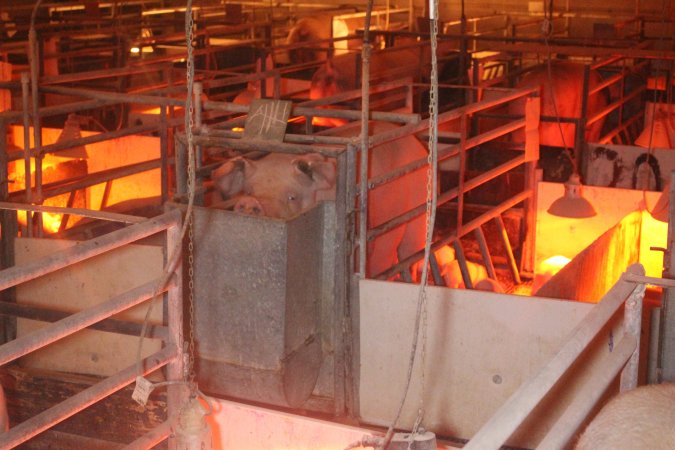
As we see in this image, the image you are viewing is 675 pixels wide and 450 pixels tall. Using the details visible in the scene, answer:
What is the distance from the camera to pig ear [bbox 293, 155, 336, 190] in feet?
16.9

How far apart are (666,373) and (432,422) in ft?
3.12

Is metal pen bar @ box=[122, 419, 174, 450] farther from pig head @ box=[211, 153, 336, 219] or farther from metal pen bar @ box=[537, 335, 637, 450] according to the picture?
pig head @ box=[211, 153, 336, 219]

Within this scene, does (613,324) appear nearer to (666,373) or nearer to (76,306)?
(666,373)

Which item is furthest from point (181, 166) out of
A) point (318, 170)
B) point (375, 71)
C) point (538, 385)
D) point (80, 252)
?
point (375, 71)

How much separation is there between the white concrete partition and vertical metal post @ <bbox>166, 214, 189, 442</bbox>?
101 cm

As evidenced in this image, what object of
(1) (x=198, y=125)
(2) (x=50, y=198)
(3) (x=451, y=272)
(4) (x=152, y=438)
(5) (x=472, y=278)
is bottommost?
(5) (x=472, y=278)

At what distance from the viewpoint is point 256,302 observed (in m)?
4.18

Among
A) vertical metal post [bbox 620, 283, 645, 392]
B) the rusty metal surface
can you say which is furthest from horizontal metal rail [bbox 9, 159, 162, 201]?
vertical metal post [bbox 620, 283, 645, 392]

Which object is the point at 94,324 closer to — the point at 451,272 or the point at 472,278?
the point at 451,272

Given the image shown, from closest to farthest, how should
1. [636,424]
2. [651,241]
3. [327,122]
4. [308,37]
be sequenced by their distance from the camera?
[636,424], [651,241], [327,122], [308,37]

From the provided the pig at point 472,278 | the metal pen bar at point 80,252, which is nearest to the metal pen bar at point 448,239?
the pig at point 472,278

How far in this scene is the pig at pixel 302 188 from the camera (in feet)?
16.9

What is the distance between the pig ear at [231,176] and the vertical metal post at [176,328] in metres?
1.80

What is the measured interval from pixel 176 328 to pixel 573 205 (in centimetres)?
298
